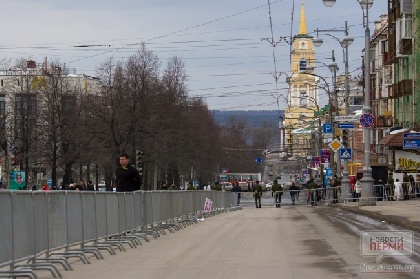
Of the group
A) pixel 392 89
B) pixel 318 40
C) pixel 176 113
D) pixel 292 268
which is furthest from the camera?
pixel 392 89

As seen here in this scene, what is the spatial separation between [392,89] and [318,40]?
89.1 feet

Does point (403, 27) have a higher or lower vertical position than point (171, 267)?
higher

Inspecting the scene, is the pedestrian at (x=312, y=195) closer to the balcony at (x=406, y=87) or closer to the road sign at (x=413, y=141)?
the balcony at (x=406, y=87)

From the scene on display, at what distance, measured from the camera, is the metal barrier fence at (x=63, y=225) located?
1368cm

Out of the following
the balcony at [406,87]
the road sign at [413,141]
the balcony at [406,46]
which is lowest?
the road sign at [413,141]

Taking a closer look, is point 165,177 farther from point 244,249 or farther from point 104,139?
point 244,249

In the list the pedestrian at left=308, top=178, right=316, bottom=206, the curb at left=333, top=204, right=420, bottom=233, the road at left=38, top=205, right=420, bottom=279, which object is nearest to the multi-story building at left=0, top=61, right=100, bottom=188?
the pedestrian at left=308, top=178, right=316, bottom=206

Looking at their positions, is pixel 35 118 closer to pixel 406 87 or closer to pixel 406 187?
pixel 406 87

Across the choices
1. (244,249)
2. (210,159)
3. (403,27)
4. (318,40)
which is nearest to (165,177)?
(210,159)

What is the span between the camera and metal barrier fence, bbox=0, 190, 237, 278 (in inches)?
539

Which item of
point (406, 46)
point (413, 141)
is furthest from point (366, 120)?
point (406, 46)

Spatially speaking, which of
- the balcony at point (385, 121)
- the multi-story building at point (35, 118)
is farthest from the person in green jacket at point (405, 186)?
the balcony at point (385, 121)

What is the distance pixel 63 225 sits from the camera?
16.4 m

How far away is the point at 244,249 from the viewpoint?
19.6 metres
